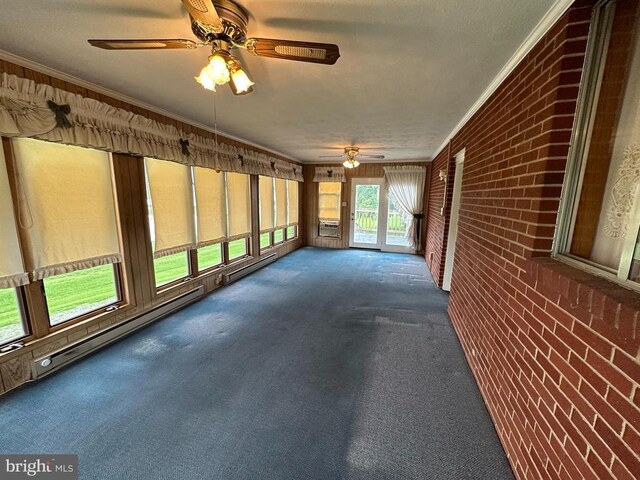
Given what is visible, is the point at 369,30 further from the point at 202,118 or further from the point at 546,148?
the point at 202,118

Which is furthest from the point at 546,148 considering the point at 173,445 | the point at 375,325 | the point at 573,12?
the point at 173,445

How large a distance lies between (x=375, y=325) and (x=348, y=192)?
14.0 feet

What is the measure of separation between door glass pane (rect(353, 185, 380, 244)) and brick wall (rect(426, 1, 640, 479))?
13.8 ft

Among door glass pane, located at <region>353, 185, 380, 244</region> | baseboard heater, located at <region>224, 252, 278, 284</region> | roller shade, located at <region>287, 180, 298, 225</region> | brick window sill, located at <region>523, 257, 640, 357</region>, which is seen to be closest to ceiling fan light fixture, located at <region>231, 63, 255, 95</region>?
brick window sill, located at <region>523, 257, 640, 357</region>

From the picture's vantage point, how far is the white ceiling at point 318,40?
1.22 metres

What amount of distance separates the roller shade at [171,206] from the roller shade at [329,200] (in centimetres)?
390

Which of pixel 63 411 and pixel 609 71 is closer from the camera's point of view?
pixel 609 71

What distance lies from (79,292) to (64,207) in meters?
0.85

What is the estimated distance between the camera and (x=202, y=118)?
2.98 m

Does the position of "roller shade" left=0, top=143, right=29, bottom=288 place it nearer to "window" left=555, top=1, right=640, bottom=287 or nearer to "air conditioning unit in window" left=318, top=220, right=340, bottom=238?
"window" left=555, top=1, right=640, bottom=287

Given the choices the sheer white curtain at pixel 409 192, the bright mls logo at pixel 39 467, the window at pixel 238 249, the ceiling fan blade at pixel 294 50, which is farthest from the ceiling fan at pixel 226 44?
the sheer white curtain at pixel 409 192

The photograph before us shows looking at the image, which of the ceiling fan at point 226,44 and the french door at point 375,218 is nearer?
the ceiling fan at point 226,44

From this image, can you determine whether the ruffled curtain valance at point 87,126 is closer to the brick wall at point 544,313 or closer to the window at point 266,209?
the window at point 266,209

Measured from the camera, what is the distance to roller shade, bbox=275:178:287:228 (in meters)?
5.44
